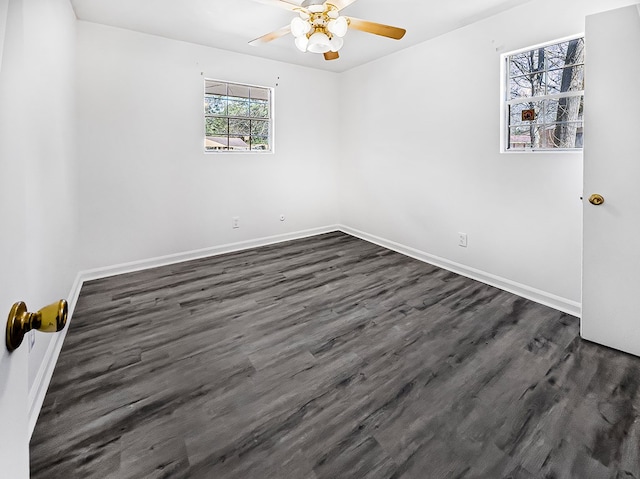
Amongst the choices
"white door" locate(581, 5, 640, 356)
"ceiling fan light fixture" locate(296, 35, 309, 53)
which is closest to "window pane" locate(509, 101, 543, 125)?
"white door" locate(581, 5, 640, 356)

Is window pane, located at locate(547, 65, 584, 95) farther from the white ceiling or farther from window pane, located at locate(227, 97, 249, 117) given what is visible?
window pane, located at locate(227, 97, 249, 117)

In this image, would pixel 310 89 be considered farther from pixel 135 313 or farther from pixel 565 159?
pixel 135 313

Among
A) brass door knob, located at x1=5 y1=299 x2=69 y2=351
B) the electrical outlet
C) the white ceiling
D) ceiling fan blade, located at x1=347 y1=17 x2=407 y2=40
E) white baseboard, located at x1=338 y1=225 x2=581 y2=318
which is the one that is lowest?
white baseboard, located at x1=338 y1=225 x2=581 y2=318

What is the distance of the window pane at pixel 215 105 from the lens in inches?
165

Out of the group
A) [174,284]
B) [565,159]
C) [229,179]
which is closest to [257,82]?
[229,179]

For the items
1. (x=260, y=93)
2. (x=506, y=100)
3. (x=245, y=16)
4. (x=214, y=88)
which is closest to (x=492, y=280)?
(x=506, y=100)

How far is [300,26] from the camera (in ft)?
8.00

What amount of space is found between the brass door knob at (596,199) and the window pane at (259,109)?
3.79m

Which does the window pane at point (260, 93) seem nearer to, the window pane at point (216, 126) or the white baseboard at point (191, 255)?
the window pane at point (216, 126)

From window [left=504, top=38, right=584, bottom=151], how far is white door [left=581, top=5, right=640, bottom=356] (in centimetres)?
59

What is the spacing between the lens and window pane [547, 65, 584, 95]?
8.87 ft

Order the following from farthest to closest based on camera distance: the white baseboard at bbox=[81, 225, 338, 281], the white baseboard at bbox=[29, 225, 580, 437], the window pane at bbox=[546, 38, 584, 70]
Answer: the white baseboard at bbox=[81, 225, 338, 281] < the window pane at bbox=[546, 38, 584, 70] < the white baseboard at bbox=[29, 225, 580, 437]

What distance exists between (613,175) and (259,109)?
387cm

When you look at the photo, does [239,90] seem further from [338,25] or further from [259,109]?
[338,25]
